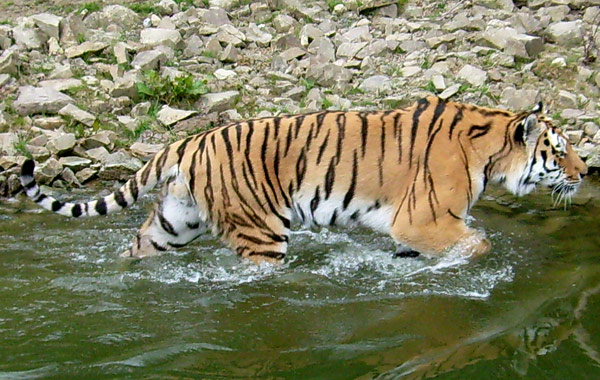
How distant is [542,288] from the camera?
4.54 meters

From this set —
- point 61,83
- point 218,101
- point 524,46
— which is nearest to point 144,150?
point 218,101

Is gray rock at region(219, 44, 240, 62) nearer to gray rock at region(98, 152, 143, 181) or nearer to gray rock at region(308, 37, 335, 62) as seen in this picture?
gray rock at region(308, 37, 335, 62)

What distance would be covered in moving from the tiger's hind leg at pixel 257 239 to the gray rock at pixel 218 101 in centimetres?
258

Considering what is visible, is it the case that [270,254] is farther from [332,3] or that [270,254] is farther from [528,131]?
[332,3]

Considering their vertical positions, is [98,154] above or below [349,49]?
below

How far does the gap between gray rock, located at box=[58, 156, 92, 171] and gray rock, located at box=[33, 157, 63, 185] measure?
0.22 feet

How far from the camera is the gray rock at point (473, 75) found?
24.0 feet

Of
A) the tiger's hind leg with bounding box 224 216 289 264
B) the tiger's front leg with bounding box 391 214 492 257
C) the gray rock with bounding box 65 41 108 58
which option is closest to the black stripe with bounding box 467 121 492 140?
the tiger's front leg with bounding box 391 214 492 257

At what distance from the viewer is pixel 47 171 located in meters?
6.22

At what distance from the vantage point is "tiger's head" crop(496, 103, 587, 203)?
4.80m

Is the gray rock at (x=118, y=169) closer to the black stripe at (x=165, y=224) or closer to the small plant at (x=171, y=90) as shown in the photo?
the small plant at (x=171, y=90)

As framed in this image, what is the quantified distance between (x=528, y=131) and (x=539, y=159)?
0.21 metres

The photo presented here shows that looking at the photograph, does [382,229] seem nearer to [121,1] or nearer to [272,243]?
[272,243]

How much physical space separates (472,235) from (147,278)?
5.92 ft
